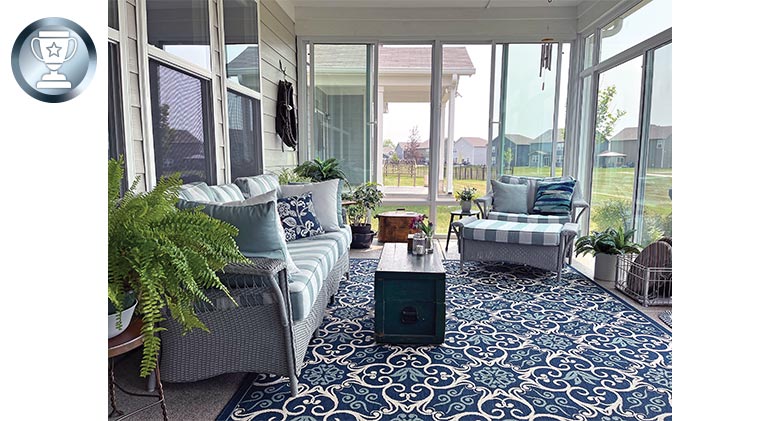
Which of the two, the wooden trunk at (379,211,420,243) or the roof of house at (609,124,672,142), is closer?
the roof of house at (609,124,672,142)

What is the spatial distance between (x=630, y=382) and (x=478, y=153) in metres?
4.09

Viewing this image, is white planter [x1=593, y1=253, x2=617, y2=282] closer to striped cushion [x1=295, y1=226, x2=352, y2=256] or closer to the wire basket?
the wire basket

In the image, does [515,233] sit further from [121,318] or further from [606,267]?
[121,318]

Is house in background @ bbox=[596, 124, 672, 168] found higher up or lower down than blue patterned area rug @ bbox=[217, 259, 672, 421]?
higher up

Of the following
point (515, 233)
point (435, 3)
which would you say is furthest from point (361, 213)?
point (435, 3)

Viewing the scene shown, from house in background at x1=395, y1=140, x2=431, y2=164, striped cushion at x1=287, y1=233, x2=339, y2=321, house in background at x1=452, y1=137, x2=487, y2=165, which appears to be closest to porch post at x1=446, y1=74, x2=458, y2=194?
house in background at x1=452, y1=137, x2=487, y2=165

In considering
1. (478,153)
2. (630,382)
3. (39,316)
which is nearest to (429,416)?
(630,382)

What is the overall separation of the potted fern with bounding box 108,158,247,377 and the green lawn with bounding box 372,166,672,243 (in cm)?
355

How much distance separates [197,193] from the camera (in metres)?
2.62

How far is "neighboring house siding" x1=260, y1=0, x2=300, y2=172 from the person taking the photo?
4.46 m

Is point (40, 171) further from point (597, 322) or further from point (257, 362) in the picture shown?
point (597, 322)
